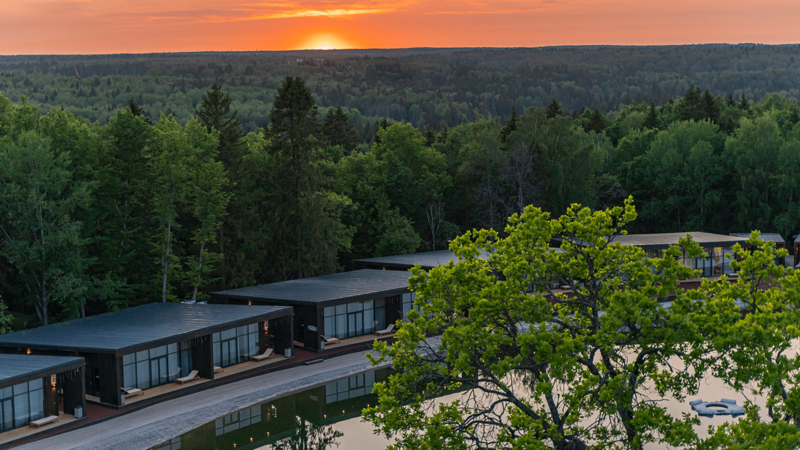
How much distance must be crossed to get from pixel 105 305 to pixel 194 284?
4.97 metres

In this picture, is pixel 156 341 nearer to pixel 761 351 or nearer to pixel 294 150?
pixel 294 150

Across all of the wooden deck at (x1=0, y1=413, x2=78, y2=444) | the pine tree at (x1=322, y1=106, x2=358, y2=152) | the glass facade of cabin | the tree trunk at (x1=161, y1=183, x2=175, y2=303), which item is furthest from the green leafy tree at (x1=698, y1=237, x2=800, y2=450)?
the pine tree at (x1=322, y1=106, x2=358, y2=152)

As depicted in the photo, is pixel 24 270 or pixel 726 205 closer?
pixel 24 270

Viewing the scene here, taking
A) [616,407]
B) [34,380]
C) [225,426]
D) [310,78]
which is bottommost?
[225,426]

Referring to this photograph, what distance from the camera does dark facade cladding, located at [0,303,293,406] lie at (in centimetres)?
2895

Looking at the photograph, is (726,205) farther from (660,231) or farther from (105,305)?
(105,305)

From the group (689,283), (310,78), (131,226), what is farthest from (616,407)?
(310,78)

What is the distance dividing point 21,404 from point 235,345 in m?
10.1

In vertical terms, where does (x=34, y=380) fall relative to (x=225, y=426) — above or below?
above

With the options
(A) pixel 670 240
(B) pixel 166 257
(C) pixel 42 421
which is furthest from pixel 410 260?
(C) pixel 42 421

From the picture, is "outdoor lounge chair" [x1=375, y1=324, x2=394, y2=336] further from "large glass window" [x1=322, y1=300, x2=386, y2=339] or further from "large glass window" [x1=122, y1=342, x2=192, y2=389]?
"large glass window" [x1=122, y1=342, x2=192, y2=389]

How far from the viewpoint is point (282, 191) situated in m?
46.5

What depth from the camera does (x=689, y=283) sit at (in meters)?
51.8

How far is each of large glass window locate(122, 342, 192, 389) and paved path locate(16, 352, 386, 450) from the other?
59.4 inches
